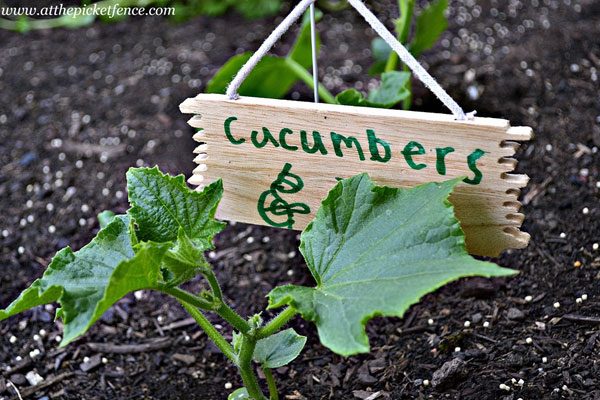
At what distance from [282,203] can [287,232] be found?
0.58m

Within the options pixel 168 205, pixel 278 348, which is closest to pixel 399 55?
pixel 168 205

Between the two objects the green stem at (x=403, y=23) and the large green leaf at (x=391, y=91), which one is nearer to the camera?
the large green leaf at (x=391, y=91)

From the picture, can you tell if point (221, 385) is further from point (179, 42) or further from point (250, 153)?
point (179, 42)

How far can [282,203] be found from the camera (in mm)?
1515

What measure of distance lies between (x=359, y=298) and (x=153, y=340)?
2.79 ft

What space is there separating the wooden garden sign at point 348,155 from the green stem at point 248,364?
0.91ft

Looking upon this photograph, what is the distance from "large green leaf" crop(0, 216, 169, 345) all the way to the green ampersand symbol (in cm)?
30

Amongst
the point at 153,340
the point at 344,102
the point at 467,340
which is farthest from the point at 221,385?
the point at 344,102

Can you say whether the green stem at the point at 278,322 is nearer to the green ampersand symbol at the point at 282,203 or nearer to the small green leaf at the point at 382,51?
the green ampersand symbol at the point at 282,203

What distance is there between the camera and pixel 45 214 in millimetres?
2254

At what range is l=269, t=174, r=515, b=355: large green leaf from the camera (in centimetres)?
108

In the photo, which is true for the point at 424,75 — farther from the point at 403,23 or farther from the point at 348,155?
the point at 403,23

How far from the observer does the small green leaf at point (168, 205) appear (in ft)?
4.41

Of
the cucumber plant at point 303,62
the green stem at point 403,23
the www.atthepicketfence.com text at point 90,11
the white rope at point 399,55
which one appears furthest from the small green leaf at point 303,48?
the www.atthepicketfence.com text at point 90,11
